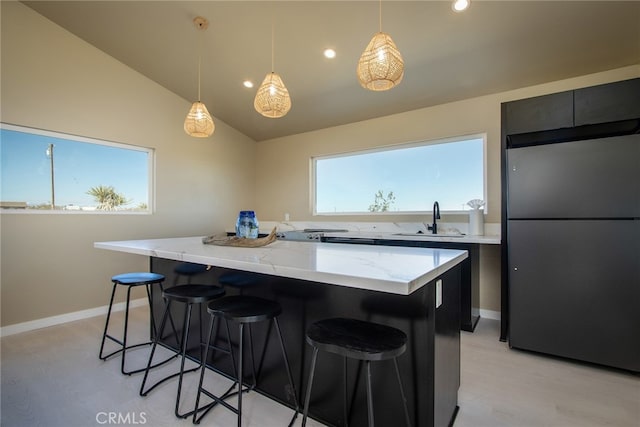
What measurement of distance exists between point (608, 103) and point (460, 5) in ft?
4.46

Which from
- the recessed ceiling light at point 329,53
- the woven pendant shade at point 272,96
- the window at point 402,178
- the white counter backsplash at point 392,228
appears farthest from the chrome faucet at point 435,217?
the woven pendant shade at point 272,96

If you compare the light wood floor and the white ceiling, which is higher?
the white ceiling

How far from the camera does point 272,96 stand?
2195 mm

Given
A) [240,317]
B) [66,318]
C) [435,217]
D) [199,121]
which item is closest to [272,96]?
[199,121]

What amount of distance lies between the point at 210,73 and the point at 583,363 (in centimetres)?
458

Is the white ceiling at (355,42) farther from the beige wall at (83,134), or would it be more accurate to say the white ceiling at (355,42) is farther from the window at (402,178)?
the window at (402,178)

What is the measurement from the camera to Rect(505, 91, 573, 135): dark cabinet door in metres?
2.48

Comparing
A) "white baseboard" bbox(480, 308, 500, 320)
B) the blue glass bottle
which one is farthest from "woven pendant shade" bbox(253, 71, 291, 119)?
"white baseboard" bbox(480, 308, 500, 320)

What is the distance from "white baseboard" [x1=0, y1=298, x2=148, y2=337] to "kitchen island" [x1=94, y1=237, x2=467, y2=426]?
7.29 feet

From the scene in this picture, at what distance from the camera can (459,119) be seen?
3.46 metres

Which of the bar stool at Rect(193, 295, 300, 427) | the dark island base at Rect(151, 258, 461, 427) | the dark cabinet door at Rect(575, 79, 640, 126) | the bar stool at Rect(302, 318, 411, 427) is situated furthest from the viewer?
the dark cabinet door at Rect(575, 79, 640, 126)

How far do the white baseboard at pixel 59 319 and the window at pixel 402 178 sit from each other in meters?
2.84

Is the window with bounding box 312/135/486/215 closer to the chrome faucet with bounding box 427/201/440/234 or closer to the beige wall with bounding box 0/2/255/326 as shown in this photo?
the chrome faucet with bounding box 427/201/440/234

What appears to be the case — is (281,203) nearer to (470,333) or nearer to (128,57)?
(128,57)
